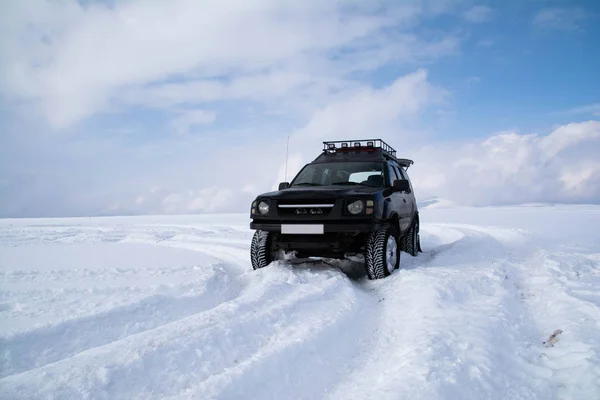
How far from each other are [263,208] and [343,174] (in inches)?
61.9

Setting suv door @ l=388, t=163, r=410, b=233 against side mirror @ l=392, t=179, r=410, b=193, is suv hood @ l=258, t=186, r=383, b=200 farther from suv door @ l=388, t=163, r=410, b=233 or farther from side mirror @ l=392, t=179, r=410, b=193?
suv door @ l=388, t=163, r=410, b=233

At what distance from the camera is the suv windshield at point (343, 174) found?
5.90 meters

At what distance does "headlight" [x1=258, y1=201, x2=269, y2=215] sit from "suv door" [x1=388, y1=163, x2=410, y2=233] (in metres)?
1.86

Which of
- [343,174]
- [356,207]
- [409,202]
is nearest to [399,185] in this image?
[343,174]

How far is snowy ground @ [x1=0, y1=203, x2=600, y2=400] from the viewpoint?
221 cm

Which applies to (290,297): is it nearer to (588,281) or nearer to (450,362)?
(450,362)

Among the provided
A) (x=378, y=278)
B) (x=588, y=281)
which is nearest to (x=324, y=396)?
(x=378, y=278)

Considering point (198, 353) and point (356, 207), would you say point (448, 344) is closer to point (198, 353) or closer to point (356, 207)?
point (198, 353)

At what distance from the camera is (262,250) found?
17.6 ft

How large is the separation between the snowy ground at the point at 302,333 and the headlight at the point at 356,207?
83cm

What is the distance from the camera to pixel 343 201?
4914mm

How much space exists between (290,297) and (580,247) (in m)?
6.15

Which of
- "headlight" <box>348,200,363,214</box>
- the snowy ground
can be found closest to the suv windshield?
"headlight" <box>348,200,363,214</box>

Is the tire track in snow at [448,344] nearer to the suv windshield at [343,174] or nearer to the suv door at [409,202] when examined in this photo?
the suv windshield at [343,174]
